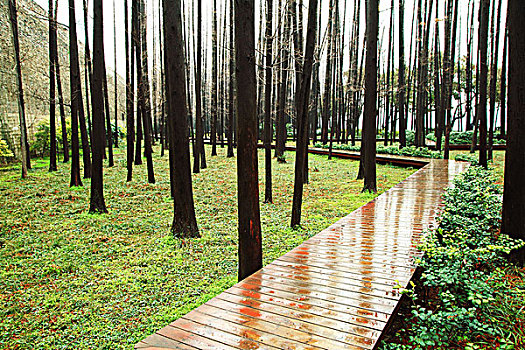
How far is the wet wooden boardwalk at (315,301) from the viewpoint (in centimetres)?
200

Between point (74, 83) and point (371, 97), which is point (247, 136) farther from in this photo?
point (74, 83)

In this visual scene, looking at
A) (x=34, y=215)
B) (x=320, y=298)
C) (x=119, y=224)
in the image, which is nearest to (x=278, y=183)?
(x=119, y=224)

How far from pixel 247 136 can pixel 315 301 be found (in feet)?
5.12

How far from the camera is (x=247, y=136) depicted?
10.3 ft

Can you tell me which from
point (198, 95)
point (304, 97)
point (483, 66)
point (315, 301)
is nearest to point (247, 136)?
point (315, 301)

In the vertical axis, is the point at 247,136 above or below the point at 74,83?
below

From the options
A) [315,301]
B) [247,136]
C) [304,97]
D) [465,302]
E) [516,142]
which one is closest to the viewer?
[315,301]

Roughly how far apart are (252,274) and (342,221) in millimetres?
2296

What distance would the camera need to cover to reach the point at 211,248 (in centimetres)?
488

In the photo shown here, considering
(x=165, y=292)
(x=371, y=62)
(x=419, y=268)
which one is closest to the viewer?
(x=419, y=268)

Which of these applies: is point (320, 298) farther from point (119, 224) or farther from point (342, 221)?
point (119, 224)

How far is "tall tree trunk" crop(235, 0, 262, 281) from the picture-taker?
3.13 metres

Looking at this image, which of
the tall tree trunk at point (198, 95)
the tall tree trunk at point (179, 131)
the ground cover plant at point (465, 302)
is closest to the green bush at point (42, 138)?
the tall tree trunk at point (198, 95)

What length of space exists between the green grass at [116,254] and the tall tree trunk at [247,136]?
2.17 ft
